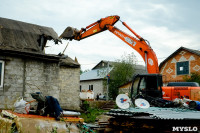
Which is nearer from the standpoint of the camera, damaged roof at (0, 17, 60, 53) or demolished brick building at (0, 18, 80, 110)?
demolished brick building at (0, 18, 80, 110)

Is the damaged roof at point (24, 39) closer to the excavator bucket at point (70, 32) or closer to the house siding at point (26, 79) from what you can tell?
the house siding at point (26, 79)

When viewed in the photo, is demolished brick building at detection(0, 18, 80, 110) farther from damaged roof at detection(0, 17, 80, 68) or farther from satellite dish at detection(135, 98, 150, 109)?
satellite dish at detection(135, 98, 150, 109)

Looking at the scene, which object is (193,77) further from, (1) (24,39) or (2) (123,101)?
(1) (24,39)

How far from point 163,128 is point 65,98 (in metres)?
10.2

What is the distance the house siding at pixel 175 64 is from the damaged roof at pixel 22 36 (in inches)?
525

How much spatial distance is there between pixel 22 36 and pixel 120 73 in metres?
19.8

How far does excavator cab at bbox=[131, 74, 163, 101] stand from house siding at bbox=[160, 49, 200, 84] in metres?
12.5

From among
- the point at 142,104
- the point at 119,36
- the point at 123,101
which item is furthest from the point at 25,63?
the point at 142,104

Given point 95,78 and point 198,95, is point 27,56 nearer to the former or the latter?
point 198,95

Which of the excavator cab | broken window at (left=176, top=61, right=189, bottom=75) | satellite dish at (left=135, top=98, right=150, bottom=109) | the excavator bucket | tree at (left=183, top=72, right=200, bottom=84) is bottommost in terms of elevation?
satellite dish at (left=135, top=98, right=150, bottom=109)

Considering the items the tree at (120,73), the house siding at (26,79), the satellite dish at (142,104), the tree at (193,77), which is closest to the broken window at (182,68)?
the tree at (193,77)

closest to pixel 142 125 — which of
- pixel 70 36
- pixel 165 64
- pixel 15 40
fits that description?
pixel 15 40

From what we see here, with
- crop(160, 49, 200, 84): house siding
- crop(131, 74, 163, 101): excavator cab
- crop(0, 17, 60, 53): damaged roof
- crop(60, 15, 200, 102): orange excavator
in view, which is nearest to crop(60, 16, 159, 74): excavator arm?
crop(60, 15, 200, 102): orange excavator

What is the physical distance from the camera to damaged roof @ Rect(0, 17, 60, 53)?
411 inches
